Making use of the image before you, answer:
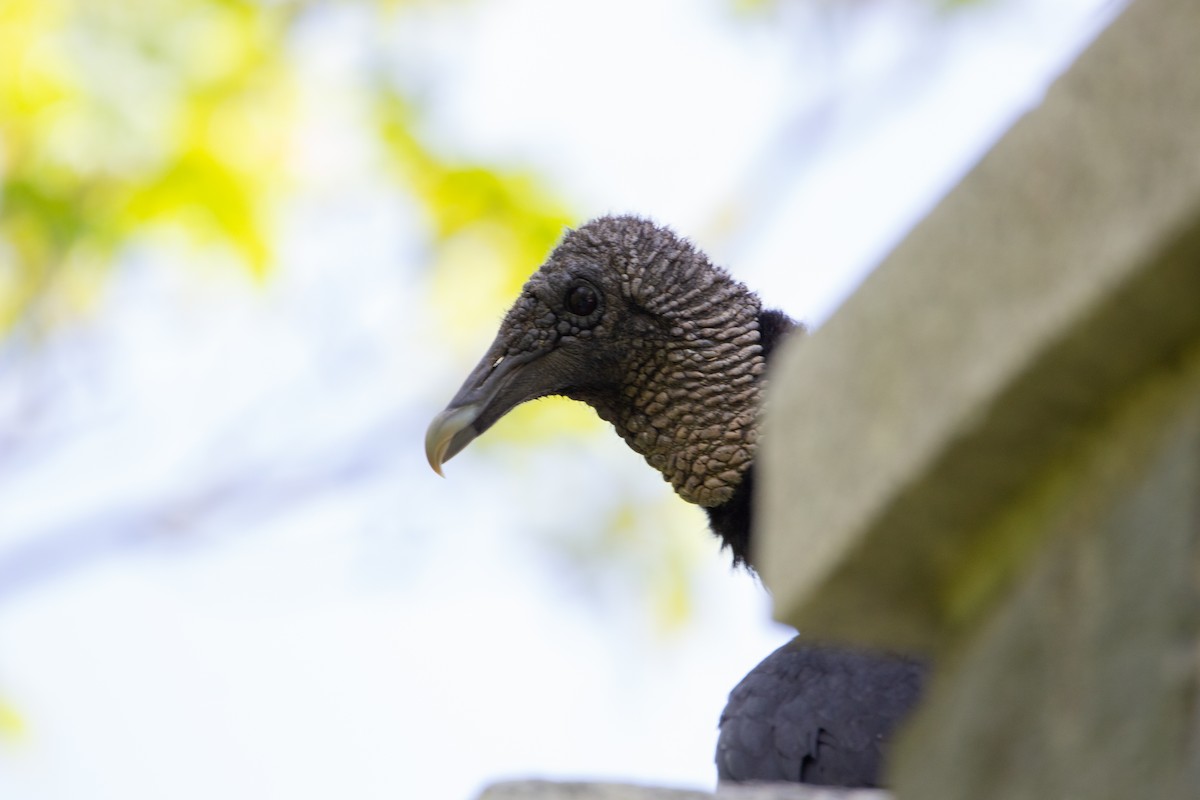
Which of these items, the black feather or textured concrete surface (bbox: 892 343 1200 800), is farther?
the black feather

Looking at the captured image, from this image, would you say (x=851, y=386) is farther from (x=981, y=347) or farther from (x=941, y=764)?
(x=941, y=764)

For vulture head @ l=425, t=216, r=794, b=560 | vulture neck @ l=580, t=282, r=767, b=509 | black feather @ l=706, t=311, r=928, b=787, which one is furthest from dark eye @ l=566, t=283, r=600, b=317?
black feather @ l=706, t=311, r=928, b=787

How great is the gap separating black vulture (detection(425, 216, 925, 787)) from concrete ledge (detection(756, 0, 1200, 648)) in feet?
7.97

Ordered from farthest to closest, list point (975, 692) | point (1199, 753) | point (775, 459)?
point (775, 459), point (975, 692), point (1199, 753)

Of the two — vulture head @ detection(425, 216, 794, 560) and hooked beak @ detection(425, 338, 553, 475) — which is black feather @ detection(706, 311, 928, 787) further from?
hooked beak @ detection(425, 338, 553, 475)

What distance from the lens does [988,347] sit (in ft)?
3.86

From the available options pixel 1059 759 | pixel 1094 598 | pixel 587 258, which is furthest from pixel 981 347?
pixel 587 258

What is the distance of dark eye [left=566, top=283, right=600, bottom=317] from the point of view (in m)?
3.94

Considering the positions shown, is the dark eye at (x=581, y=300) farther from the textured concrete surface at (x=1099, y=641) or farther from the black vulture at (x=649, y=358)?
the textured concrete surface at (x=1099, y=641)

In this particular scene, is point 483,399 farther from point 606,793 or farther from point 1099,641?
point 1099,641

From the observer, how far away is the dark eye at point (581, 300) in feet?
12.9

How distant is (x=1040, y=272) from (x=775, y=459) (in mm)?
334

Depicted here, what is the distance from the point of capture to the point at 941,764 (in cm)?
130

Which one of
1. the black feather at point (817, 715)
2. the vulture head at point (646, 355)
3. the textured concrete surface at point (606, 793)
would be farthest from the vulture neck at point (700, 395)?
the textured concrete surface at point (606, 793)
